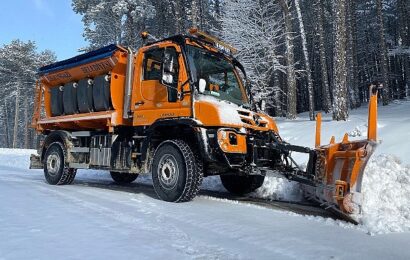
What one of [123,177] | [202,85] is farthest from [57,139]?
[202,85]

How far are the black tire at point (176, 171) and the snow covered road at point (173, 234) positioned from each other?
1.12 feet

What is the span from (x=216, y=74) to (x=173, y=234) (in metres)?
4.02

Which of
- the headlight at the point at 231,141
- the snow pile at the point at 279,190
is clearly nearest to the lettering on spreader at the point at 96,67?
the headlight at the point at 231,141

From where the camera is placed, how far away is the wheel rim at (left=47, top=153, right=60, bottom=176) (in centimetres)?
995

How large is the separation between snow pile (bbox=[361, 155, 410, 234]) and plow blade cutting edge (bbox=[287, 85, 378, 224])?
11.2 inches

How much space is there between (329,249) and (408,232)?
141 cm

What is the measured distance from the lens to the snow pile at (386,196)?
5.03 m

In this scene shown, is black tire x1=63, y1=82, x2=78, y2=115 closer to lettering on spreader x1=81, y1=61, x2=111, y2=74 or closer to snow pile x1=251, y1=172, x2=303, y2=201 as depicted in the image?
lettering on spreader x1=81, y1=61, x2=111, y2=74

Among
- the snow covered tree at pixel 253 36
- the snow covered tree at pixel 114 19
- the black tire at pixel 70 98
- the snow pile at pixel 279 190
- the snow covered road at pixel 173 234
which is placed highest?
the snow covered tree at pixel 114 19

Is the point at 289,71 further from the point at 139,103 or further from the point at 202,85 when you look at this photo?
the point at 202,85

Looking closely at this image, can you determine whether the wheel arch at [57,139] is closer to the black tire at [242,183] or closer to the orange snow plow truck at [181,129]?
the orange snow plow truck at [181,129]

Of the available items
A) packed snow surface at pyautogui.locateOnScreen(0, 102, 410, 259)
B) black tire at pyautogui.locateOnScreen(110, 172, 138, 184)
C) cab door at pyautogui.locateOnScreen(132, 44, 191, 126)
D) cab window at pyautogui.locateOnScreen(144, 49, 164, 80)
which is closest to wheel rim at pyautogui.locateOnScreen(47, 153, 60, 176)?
black tire at pyautogui.locateOnScreen(110, 172, 138, 184)

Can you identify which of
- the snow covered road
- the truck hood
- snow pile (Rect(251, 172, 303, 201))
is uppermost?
the truck hood

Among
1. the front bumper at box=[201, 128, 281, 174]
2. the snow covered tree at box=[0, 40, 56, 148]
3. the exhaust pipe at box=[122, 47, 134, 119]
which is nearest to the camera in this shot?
the front bumper at box=[201, 128, 281, 174]
